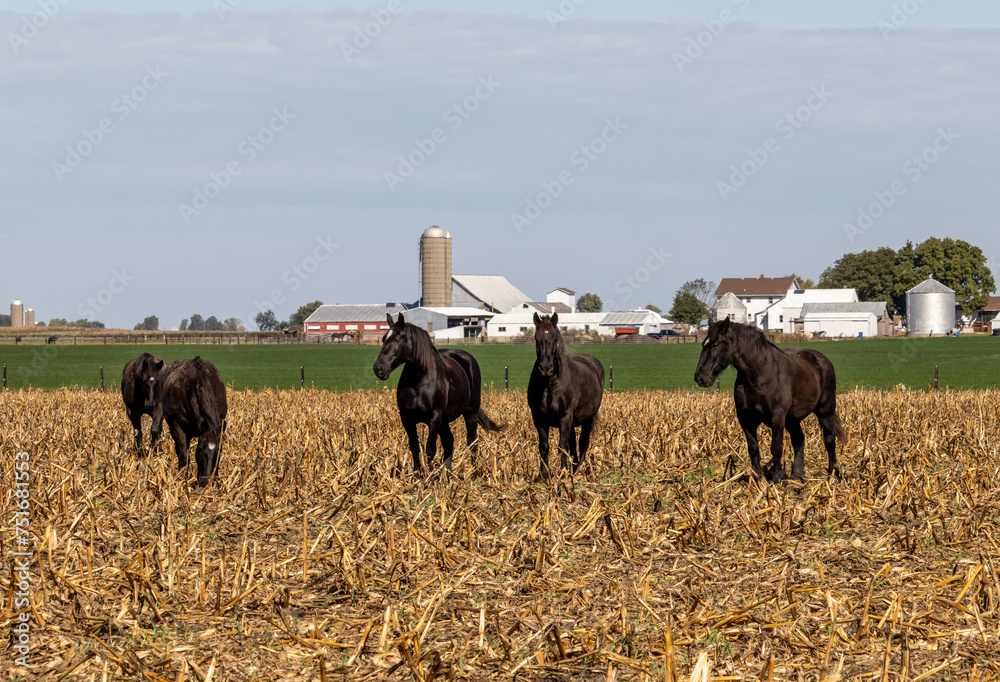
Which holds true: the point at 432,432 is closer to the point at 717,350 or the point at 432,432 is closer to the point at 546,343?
the point at 546,343

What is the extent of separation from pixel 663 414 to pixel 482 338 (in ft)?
308

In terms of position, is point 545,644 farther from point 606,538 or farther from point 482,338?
point 482,338

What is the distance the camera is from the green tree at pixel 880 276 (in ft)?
426

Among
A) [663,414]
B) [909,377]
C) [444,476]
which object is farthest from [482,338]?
[444,476]

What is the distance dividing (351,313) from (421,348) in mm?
116863

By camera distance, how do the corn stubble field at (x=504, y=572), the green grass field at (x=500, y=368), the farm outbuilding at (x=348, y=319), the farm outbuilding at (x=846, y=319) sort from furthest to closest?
1. the farm outbuilding at (x=348, y=319)
2. the farm outbuilding at (x=846, y=319)
3. the green grass field at (x=500, y=368)
4. the corn stubble field at (x=504, y=572)

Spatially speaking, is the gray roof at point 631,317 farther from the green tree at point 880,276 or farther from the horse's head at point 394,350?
the horse's head at point 394,350

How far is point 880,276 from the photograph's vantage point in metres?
133

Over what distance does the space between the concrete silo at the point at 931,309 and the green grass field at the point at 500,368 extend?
45.2m

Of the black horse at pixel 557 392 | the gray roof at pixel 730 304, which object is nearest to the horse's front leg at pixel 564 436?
the black horse at pixel 557 392

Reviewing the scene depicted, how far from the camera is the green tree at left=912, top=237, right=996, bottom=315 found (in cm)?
12319

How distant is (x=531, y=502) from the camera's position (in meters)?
9.87

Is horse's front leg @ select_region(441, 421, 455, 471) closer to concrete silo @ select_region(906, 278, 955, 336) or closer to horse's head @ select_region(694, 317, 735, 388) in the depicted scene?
horse's head @ select_region(694, 317, 735, 388)

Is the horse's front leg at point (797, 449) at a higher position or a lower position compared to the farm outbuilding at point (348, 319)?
lower
